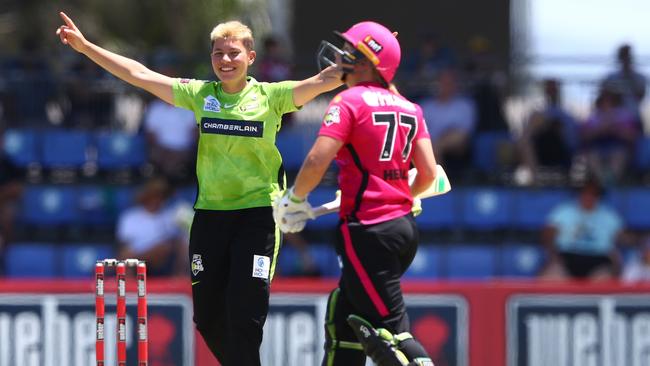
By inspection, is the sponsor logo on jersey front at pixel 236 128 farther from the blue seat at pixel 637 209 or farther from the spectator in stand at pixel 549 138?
the blue seat at pixel 637 209

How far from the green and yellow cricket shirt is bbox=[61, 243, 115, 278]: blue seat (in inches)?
247

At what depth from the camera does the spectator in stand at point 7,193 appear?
13258 millimetres

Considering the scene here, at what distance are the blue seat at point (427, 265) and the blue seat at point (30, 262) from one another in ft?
11.5

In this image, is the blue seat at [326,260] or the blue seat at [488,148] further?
the blue seat at [488,148]

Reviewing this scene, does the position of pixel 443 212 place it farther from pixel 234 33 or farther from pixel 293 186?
pixel 293 186

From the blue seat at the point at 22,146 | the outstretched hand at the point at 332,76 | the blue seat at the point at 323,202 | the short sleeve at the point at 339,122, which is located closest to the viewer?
the short sleeve at the point at 339,122

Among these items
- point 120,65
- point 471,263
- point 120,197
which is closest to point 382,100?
point 120,65

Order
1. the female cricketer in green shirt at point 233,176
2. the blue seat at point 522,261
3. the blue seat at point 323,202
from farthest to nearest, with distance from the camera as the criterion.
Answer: the blue seat at point 323,202 < the blue seat at point 522,261 < the female cricketer in green shirt at point 233,176

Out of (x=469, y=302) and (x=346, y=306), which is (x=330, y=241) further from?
(x=346, y=306)

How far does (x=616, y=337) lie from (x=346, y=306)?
16.4ft

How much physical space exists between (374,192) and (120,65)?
1.55 m

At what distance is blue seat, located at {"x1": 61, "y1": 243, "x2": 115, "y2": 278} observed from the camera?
13.0 meters

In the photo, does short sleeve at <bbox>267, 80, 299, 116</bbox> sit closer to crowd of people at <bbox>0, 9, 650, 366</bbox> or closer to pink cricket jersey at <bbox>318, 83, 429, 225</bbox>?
crowd of people at <bbox>0, 9, 650, 366</bbox>

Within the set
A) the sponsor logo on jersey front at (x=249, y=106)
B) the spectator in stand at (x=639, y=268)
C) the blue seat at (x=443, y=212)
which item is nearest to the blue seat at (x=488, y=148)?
the blue seat at (x=443, y=212)
